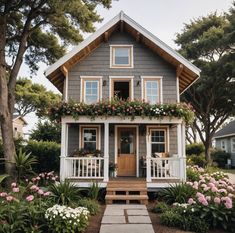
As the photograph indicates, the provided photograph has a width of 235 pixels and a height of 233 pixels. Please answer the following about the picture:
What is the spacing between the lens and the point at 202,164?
21609mm

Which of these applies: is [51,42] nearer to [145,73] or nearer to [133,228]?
[145,73]

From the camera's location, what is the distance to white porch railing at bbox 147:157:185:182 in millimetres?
11094

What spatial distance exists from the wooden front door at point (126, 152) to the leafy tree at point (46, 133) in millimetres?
9523

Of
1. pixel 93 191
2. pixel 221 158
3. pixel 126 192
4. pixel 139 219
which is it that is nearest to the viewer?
pixel 139 219

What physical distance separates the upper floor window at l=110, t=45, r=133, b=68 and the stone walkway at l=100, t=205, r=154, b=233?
6.53m

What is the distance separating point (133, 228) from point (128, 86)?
308 inches

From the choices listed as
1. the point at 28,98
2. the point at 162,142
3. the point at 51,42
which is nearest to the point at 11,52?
the point at 51,42

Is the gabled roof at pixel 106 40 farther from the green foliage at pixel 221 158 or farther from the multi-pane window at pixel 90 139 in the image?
the green foliage at pixel 221 158

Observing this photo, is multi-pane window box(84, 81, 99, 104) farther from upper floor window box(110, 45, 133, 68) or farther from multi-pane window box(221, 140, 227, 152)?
multi-pane window box(221, 140, 227, 152)

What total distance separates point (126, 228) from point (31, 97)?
3308 centimetres

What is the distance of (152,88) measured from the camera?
1320cm

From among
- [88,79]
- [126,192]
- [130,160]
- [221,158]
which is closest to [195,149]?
[221,158]

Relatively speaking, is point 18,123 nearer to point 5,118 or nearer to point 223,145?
point 223,145

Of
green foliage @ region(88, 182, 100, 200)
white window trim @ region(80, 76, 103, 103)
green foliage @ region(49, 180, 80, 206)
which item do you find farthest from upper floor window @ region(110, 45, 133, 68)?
green foliage @ region(49, 180, 80, 206)
